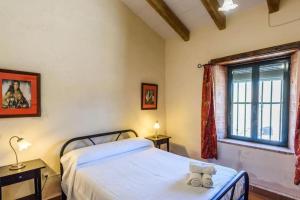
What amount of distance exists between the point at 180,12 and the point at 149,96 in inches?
67.7

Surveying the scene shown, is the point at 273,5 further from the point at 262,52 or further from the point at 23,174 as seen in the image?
the point at 23,174

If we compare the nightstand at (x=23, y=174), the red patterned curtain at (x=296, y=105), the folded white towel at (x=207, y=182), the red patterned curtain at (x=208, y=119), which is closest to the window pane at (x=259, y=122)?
the red patterned curtain at (x=296, y=105)

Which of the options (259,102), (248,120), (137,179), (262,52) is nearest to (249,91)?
(259,102)

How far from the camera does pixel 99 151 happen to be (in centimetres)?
265

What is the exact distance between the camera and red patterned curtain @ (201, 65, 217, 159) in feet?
11.0

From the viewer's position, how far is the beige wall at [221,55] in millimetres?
2664

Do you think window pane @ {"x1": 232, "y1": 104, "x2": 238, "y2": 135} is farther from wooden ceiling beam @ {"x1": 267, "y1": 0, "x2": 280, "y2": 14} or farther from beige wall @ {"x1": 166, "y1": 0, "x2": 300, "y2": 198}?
wooden ceiling beam @ {"x1": 267, "y1": 0, "x2": 280, "y2": 14}

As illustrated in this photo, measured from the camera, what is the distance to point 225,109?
3572 mm

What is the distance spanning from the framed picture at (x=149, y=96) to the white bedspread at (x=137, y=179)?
4.27ft

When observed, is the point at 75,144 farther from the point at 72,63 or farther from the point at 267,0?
the point at 267,0

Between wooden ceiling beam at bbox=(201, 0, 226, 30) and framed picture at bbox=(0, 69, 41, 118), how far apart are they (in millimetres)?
2688

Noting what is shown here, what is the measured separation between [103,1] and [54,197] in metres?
3.21

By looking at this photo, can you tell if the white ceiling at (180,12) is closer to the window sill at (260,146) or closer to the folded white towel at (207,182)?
the window sill at (260,146)

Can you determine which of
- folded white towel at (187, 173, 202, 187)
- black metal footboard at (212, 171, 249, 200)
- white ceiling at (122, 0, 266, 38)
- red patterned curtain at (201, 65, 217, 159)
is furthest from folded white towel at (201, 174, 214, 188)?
white ceiling at (122, 0, 266, 38)
